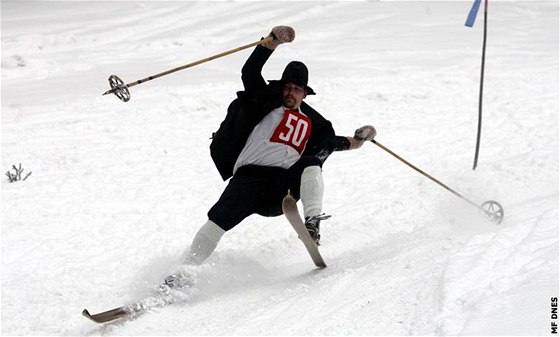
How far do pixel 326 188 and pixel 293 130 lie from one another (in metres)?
2.99

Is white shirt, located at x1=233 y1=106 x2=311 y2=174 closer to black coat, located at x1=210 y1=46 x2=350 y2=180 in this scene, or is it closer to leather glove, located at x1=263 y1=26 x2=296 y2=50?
black coat, located at x1=210 y1=46 x2=350 y2=180

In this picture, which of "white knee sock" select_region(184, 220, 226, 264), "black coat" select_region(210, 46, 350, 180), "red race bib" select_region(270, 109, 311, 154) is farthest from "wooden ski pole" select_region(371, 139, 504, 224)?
"white knee sock" select_region(184, 220, 226, 264)

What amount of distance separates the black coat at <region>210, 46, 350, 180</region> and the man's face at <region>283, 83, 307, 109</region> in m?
0.05

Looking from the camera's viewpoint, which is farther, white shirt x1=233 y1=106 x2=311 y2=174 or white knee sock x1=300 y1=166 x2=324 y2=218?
white shirt x1=233 y1=106 x2=311 y2=174

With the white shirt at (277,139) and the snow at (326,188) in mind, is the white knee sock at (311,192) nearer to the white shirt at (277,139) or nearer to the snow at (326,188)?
the white shirt at (277,139)

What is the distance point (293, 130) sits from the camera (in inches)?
209

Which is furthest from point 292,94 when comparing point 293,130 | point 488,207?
point 488,207

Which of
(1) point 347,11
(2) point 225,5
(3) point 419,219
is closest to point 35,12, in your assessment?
(2) point 225,5

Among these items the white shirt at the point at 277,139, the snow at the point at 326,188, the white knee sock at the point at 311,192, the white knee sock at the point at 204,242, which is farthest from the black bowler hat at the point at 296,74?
the snow at the point at 326,188

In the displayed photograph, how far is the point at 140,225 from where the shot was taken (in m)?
6.90

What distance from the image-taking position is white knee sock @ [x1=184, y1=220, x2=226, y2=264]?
A: 200 inches

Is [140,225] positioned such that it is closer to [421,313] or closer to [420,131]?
[421,313]

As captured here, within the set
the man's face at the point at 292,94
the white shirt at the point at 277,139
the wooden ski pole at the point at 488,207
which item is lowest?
the wooden ski pole at the point at 488,207

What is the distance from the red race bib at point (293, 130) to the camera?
5277mm
